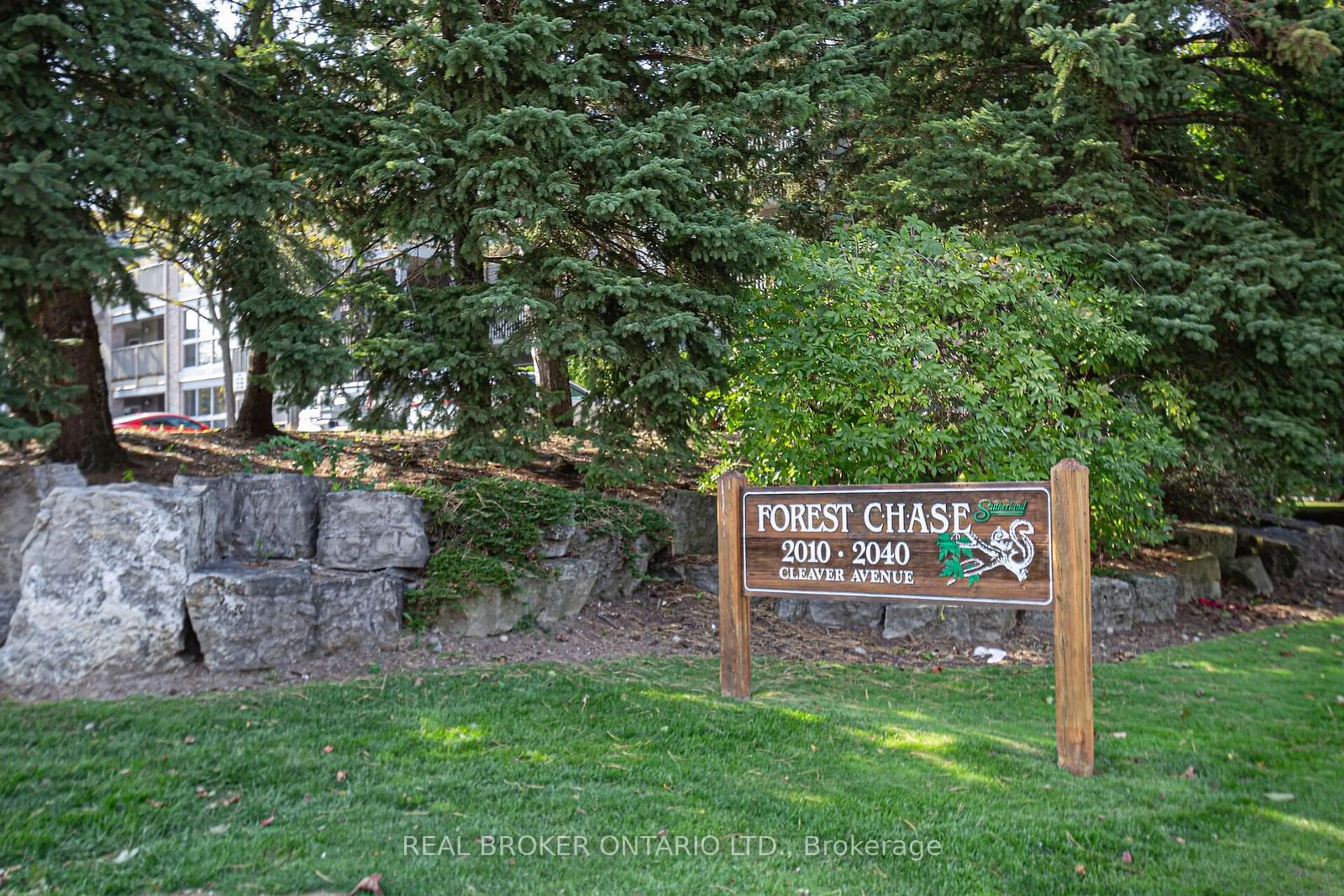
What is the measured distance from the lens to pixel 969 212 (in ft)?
34.6

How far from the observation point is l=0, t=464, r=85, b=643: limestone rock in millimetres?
6465

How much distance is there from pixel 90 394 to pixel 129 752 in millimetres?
4777

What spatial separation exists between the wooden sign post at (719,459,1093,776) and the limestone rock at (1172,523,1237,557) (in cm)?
807

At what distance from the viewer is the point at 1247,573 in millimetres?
12398

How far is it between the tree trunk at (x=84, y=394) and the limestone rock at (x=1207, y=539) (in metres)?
12.0

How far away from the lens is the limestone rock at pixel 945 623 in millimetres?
8539

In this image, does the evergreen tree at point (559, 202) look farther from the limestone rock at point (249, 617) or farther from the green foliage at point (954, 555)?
the green foliage at point (954, 555)

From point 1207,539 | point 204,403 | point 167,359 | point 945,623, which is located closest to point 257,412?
Answer: point 945,623

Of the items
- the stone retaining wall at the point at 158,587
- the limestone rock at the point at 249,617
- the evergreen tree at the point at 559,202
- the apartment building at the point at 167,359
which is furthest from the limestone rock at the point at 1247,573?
the apartment building at the point at 167,359

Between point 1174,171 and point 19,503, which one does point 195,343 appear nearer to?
point 19,503

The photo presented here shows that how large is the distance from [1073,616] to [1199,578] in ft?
26.2

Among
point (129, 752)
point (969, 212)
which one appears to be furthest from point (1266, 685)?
point (129, 752)

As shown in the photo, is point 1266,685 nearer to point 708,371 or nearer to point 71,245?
point 708,371

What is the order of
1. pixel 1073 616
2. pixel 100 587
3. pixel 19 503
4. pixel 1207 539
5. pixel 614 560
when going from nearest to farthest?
1. pixel 1073 616
2. pixel 100 587
3. pixel 19 503
4. pixel 614 560
5. pixel 1207 539
